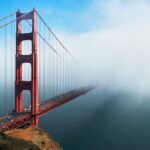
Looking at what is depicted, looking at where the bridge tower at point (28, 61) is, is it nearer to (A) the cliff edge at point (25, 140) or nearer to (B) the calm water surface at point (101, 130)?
(A) the cliff edge at point (25, 140)

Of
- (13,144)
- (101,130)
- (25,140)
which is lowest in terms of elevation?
(101,130)

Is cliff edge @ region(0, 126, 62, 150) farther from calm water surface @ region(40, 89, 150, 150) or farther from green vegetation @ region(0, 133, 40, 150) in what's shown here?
calm water surface @ region(40, 89, 150, 150)

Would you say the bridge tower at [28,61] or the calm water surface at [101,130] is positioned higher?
the bridge tower at [28,61]

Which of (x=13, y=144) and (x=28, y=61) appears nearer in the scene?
(x=13, y=144)

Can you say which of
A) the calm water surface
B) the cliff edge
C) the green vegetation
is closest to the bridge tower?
the cliff edge

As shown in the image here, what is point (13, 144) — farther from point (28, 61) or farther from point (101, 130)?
point (101, 130)

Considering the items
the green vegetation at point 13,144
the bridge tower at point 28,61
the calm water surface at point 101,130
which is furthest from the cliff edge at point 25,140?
the calm water surface at point 101,130

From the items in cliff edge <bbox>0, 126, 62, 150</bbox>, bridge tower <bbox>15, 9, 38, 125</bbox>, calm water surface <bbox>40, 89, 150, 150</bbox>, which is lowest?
calm water surface <bbox>40, 89, 150, 150</bbox>

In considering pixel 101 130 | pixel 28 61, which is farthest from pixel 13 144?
pixel 101 130
